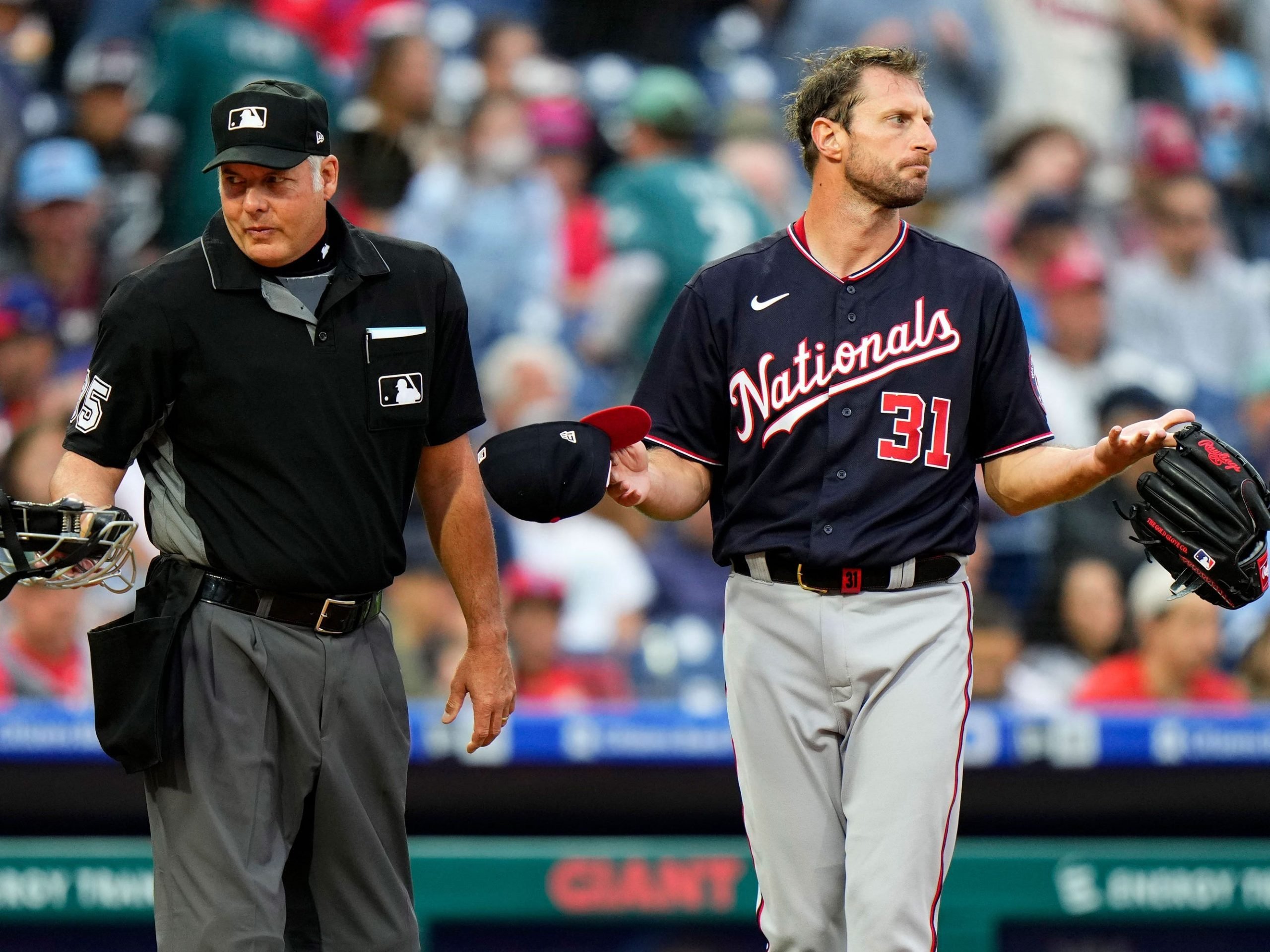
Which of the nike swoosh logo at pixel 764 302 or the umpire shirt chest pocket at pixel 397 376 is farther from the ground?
the nike swoosh logo at pixel 764 302

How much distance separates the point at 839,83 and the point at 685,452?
0.76 metres

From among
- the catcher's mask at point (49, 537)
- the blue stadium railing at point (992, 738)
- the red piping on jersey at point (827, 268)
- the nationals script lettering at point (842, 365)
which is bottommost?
the blue stadium railing at point (992, 738)

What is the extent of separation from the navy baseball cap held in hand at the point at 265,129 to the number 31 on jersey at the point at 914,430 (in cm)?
113

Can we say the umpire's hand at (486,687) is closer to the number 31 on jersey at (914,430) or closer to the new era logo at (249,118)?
the number 31 on jersey at (914,430)

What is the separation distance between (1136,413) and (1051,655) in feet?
3.35

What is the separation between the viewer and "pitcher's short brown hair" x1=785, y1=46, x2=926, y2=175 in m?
3.21

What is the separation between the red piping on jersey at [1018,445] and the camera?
3.18 meters

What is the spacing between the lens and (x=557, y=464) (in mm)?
3031

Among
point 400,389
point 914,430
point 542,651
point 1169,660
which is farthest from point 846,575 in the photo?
point 1169,660

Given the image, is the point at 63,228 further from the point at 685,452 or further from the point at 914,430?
the point at 914,430

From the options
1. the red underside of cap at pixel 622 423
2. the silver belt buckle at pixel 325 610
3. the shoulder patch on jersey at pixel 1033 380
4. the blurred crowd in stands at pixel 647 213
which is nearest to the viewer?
the silver belt buckle at pixel 325 610

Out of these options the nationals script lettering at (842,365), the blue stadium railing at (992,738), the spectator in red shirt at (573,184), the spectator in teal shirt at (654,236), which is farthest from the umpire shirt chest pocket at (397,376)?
the spectator in red shirt at (573,184)

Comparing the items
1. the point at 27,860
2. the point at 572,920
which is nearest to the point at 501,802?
the point at 572,920

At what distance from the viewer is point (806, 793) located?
10.1 ft
